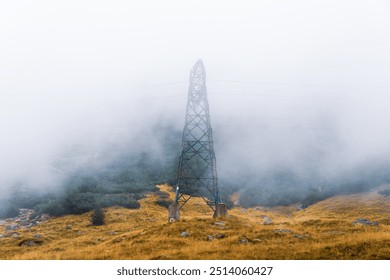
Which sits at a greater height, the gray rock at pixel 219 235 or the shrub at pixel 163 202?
the gray rock at pixel 219 235

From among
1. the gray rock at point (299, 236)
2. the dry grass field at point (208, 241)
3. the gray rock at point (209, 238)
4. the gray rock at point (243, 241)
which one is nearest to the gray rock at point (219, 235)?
the dry grass field at point (208, 241)

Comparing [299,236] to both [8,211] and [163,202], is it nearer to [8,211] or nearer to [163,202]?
[163,202]

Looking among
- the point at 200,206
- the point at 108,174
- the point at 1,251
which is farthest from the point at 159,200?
the point at 1,251

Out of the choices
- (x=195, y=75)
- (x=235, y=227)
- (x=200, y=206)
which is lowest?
(x=200, y=206)

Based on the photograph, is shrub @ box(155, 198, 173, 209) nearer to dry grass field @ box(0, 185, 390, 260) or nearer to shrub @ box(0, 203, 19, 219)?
dry grass field @ box(0, 185, 390, 260)

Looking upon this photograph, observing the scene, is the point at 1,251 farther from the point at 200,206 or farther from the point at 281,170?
the point at 281,170

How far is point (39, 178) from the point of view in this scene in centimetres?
4725

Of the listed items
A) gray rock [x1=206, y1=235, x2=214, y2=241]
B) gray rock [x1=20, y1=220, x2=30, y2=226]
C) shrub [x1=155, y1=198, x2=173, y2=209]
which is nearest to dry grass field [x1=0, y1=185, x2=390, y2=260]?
gray rock [x1=206, y1=235, x2=214, y2=241]

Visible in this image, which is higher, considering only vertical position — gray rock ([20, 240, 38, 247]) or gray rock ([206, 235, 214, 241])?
gray rock ([206, 235, 214, 241])

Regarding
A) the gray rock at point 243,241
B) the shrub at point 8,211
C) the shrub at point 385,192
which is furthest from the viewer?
the shrub at point 385,192

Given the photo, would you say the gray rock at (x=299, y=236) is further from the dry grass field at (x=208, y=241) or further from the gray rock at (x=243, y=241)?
the gray rock at (x=243, y=241)

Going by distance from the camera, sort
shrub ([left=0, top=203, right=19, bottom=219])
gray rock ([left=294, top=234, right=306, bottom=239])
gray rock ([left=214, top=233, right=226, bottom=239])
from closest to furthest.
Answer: gray rock ([left=294, top=234, right=306, bottom=239]) < gray rock ([left=214, top=233, right=226, bottom=239]) < shrub ([left=0, top=203, right=19, bottom=219])

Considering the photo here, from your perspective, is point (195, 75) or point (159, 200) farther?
point (159, 200)

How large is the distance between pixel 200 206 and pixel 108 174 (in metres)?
17.8
